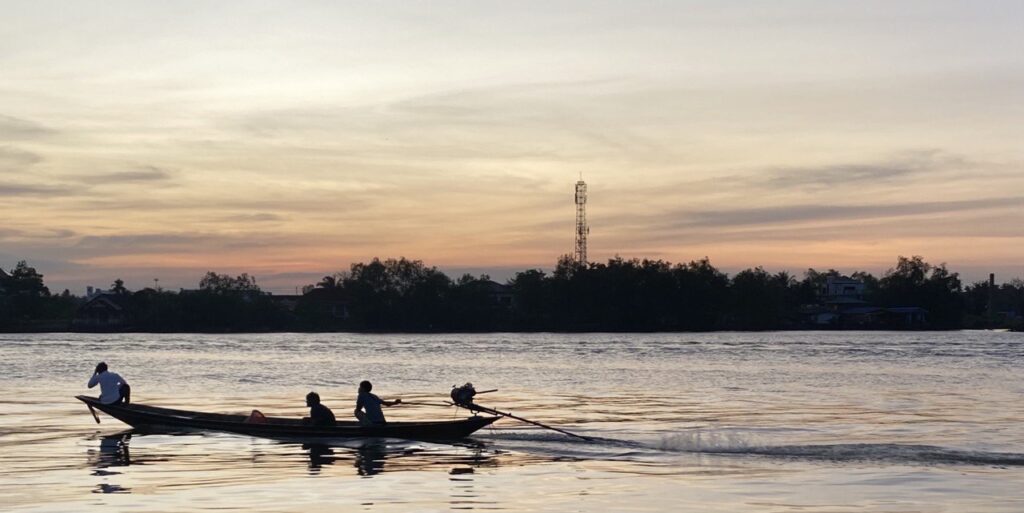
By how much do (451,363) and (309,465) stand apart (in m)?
56.0

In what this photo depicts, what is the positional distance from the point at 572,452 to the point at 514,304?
5999 inches

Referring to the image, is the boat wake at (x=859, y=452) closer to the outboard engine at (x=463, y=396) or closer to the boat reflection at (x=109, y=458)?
the outboard engine at (x=463, y=396)

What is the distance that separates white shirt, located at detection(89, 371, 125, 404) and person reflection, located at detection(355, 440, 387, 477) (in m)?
8.18

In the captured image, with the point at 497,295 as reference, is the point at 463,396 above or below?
below

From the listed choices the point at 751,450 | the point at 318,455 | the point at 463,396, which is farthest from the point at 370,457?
the point at 751,450

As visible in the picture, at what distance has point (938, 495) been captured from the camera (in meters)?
21.4

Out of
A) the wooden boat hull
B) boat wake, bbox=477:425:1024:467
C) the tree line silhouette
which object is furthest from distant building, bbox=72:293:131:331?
boat wake, bbox=477:425:1024:467

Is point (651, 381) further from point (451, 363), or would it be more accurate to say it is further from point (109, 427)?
point (109, 427)

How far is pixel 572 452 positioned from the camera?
1109 inches

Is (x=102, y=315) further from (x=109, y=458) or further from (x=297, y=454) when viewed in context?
(x=297, y=454)

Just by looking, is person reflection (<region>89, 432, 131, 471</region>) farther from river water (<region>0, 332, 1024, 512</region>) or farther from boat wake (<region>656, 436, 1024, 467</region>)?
boat wake (<region>656, 436, 1024, 467</region>)

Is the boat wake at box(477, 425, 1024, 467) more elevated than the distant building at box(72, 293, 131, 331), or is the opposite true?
the distant building at box(72, 293, 131, 331)

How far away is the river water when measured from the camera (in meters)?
20.8

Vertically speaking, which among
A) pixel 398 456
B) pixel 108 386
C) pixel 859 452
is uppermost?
pixel 108 386
